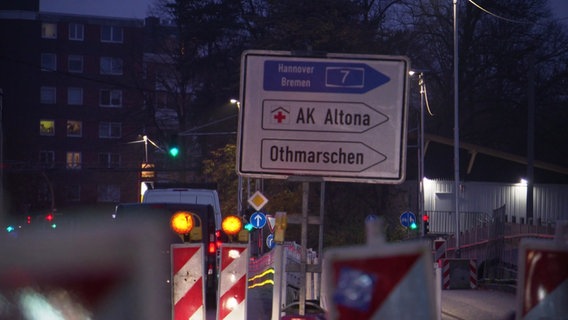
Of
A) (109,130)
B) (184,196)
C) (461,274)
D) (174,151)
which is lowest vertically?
(461,274)

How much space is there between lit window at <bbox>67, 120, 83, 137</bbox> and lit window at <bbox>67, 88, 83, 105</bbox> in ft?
5.38

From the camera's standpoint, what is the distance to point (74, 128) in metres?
82.3

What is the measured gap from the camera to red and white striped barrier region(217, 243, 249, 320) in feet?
31.4

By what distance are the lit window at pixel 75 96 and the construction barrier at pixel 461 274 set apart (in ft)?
192

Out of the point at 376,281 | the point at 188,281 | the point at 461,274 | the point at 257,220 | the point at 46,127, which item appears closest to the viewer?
the point at 376,281

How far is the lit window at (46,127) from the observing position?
81000mm

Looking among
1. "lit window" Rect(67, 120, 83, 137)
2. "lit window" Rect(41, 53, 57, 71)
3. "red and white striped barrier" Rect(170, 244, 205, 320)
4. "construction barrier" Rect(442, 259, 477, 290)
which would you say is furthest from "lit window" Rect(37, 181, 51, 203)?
"red and white striped barrier" Rect(170, 244, 205, 320)

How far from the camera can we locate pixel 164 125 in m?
60.1

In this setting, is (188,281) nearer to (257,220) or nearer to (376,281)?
(376,281)

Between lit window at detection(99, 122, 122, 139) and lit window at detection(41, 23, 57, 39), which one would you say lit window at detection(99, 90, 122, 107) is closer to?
lit window at detection(99, 122, 122, 139)

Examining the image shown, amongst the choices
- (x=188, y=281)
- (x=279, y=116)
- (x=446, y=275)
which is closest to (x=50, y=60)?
(x=446, y=275)

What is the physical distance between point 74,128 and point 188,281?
7538 cm

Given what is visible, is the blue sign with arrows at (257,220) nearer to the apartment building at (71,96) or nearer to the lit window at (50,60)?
the apartment building at (71,96)

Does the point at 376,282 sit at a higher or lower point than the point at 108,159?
lower
